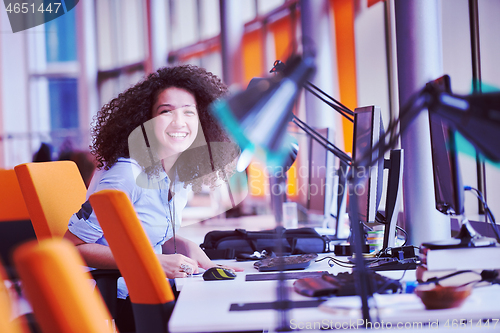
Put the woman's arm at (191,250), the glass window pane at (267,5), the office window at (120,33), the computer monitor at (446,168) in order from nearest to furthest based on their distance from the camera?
the computer monitor at (446,168), the woman's arm at (191,250), the glass window pane at (267,5), the office window at (120,33)

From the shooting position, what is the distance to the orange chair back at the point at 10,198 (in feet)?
7.96

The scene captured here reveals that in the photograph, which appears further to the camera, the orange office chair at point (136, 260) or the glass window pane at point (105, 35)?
the glass window pane at point (105, 35)

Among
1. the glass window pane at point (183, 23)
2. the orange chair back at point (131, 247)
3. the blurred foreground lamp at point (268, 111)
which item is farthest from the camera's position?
the glass window pane at point (183, 23)

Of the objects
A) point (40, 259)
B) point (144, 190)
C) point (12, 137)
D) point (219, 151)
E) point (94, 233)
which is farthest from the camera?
point (12, 137)

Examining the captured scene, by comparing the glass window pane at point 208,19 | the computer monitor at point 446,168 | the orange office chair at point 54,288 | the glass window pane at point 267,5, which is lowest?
the orange office chair at point 54,288

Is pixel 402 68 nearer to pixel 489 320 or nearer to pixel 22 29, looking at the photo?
pixel 489 320

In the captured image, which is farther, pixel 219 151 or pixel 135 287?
pixel 219 151

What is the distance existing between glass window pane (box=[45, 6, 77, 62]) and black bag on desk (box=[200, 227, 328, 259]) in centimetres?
684

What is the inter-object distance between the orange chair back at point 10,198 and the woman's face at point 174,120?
1.08 meters

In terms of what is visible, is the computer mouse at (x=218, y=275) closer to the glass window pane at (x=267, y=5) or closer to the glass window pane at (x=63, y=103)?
the glass window pane at (x=267, y=5)

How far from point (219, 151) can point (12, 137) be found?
604 centimetres

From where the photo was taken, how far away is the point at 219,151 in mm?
2232

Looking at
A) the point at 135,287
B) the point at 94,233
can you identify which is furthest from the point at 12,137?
the point at 135,287

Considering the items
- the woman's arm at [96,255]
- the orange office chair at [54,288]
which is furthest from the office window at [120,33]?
the orange office chair at [54,288]
